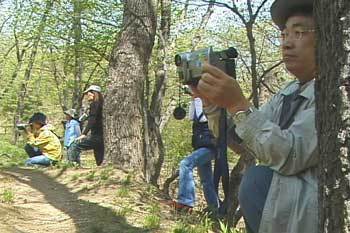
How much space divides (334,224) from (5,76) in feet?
89.4

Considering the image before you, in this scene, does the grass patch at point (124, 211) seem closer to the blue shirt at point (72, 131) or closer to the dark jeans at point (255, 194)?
the dark jeans at point (255, 194)

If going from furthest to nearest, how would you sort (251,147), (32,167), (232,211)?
(32,167)
(232,211)
(251,147)

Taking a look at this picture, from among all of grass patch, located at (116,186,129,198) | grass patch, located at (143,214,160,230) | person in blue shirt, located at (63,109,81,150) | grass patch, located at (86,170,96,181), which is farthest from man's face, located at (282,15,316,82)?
person in blue shirt, located at (63,109,81,150)

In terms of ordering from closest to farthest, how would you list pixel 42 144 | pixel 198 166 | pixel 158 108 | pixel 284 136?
pixel 284 136 < pixel 198 166 < pixel 42 144 < pixel 158 108

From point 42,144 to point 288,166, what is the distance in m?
7.92

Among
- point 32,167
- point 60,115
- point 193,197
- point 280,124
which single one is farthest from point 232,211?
point 60,115

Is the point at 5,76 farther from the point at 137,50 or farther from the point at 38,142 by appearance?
the point at 137,50

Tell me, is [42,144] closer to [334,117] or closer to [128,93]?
[128,93]

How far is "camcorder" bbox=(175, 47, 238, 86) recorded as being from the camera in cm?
223

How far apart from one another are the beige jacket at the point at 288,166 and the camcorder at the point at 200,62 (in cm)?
32

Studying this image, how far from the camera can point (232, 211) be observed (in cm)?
751

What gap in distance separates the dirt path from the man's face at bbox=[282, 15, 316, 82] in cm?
326

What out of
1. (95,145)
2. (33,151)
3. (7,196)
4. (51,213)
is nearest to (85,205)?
(51,213)

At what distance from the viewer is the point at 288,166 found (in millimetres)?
1938
